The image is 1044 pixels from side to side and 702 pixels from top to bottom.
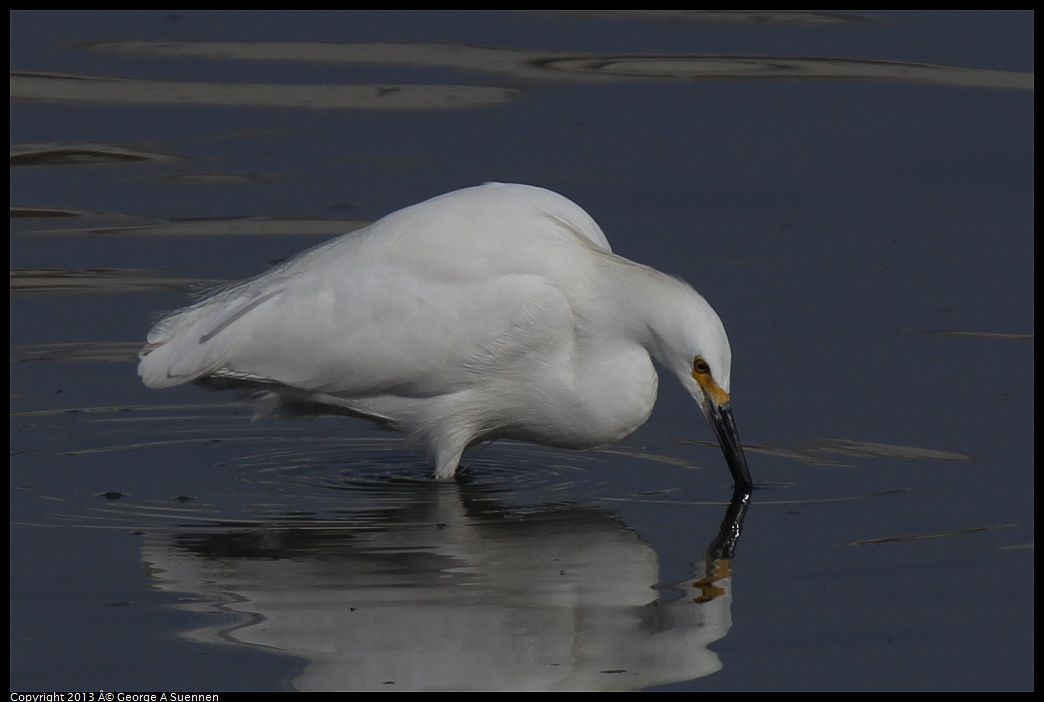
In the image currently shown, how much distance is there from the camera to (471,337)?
6562 mm

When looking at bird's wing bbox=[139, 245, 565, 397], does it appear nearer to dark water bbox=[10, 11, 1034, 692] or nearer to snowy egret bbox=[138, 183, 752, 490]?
snowy egret bbox=[138, 183, 752, 490]

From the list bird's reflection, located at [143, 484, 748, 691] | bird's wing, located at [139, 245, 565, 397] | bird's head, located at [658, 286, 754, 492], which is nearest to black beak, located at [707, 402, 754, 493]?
bird's head, located at [658, 286, 754, 492]

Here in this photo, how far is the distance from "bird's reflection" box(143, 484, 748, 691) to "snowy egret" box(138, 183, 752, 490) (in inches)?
16.0

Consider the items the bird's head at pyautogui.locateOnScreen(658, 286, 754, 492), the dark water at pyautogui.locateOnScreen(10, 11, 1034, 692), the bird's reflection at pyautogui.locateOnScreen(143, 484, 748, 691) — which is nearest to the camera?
the bird's reflection at pyautogui.locateOnScreen(143, 484, 748, 691)

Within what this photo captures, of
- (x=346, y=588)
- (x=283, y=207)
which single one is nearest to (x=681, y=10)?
(x=283, y=207)

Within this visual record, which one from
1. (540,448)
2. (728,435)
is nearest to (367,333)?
(540,448)

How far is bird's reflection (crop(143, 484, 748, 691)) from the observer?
15.8ft

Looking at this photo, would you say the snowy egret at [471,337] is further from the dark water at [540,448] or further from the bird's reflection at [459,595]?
the bird's reflection at [459,595]

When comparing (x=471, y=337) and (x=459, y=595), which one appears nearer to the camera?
(x=459, y=595)

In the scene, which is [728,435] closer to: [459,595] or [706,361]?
[706,361]

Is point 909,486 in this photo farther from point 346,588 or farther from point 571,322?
point 346,588

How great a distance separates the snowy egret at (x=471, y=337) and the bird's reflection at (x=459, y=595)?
407 millimetres

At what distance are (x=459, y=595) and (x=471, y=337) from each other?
1458 mm

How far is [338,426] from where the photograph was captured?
24.8 ft
